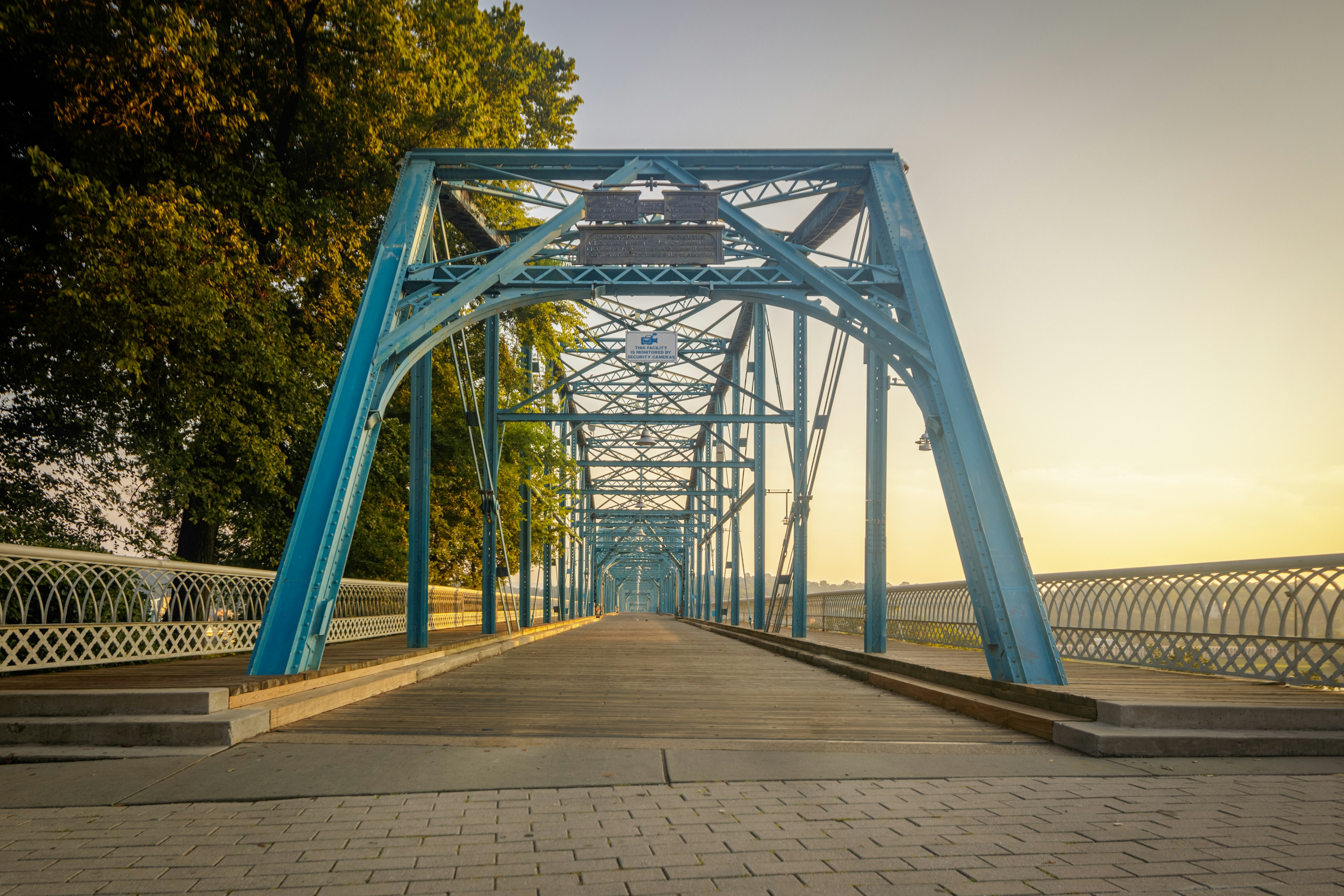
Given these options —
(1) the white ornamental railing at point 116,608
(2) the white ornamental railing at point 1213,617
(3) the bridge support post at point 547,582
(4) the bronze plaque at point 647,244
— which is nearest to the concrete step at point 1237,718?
(2) the white ornamental railing at point 1213,617

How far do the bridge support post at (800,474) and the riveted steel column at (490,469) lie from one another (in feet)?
18.3

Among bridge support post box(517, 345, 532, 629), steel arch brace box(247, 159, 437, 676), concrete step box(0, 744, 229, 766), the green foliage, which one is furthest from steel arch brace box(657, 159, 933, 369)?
bridge support post box(517, 345, 532, 629)

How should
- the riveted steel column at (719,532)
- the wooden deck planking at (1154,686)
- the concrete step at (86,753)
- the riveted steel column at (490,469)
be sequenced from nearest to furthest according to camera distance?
the concrete step at (86,753) → the wooden deck planking at (1154,686) → the riveted steel column at (490,469) → the riveted steel column at (719,532)

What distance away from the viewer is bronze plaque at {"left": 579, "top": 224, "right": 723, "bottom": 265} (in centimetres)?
905

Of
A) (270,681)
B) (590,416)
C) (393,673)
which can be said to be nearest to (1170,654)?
(393,673)

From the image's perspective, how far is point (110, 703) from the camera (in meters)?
4.80

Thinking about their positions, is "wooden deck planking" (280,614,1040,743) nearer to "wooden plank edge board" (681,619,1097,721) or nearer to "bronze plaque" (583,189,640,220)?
"wooden plank edge board" (681,619,1097,721)

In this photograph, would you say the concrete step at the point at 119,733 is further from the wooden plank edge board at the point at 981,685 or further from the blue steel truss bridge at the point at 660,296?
the wooden plank edge board at the point at 981,685

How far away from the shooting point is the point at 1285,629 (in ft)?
23.8

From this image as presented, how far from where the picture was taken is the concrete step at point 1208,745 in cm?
449

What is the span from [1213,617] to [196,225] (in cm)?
1147

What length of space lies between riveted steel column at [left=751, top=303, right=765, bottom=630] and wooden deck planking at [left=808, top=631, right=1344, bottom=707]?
40.2 feet

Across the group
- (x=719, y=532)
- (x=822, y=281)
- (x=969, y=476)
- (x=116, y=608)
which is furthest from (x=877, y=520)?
(x=719, y=532)

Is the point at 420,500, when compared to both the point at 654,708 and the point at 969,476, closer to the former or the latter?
the point at 654,708
